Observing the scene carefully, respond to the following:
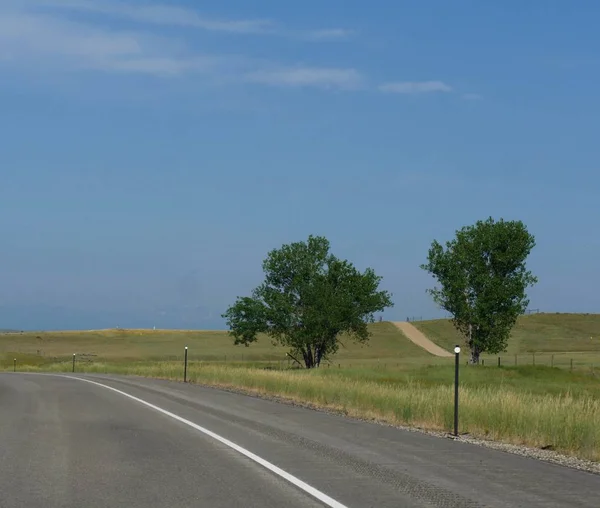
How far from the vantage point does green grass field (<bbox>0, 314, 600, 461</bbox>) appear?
1794 centimetres

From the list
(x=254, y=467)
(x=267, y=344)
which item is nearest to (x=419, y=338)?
(x=267, y=344)

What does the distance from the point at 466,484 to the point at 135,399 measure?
17.8 m

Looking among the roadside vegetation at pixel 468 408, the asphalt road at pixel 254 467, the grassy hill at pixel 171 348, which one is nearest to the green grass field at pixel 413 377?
the roadside vegetation at pixel 468 408

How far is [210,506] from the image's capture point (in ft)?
29.4

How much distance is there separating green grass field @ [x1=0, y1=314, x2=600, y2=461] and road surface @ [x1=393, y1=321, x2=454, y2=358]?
1713 millimetres

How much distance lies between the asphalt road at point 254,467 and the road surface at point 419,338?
94.7 metres

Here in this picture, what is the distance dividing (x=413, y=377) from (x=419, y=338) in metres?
88.1

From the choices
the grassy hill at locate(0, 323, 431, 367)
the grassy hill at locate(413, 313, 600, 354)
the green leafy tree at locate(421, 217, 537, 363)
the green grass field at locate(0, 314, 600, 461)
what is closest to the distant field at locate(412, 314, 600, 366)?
the grassy hill at locate(413, 313, 600, 354)

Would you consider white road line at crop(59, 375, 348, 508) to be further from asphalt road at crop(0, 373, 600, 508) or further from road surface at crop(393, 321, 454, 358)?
road surface at crop(393, 321, 454, 358)

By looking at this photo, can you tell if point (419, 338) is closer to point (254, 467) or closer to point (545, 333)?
point (545, 333)

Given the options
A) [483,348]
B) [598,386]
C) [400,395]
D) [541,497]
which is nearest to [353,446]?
[541,497]

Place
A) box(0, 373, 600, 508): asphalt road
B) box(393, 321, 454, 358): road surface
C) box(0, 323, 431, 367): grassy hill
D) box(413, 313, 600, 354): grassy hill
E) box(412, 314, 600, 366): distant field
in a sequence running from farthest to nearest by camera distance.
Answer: box(393, 321, 454, 358): road surface, box(413, 313, 600, 354): grassy hill, box(412, 314, 600, 366): distant field, box(0, 323, 431, 367): grassy hill, box(0, 373, 600, 508): asphalt road

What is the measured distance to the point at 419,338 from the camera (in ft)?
454

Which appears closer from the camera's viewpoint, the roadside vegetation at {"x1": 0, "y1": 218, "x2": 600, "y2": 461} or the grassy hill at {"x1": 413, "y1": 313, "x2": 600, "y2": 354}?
the roadside vegetation at {"x1": 0, "y1": 218, "x2": 600, "y2": 461}
